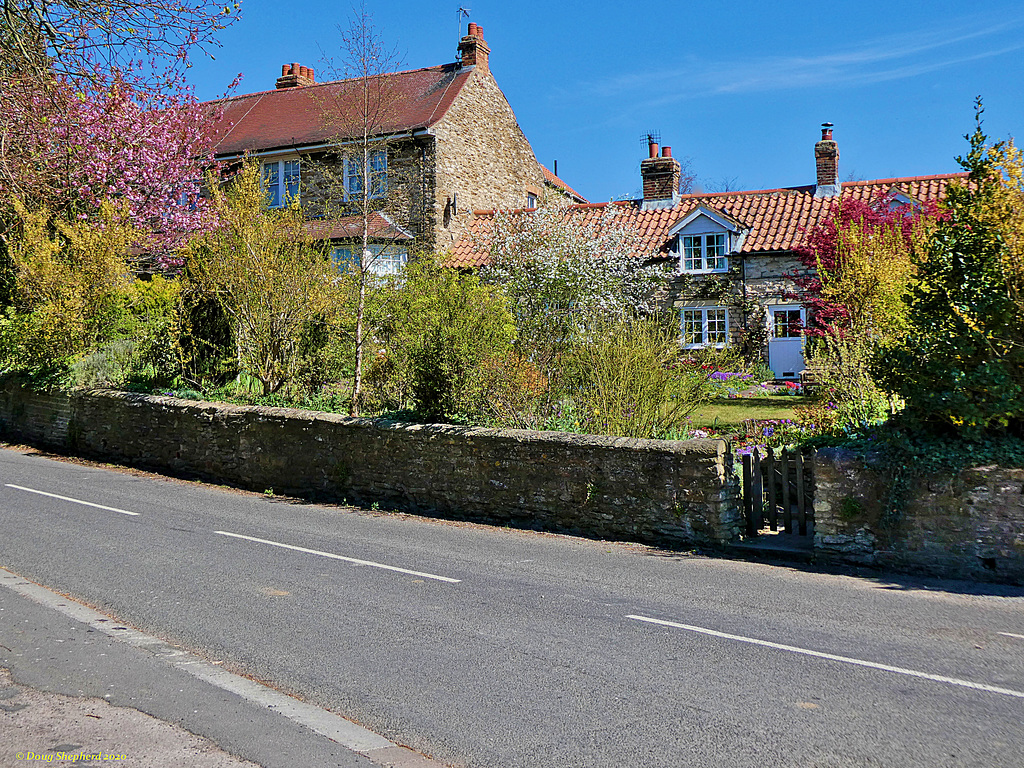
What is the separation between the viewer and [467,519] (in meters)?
12.3

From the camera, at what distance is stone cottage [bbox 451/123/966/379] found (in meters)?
29.6

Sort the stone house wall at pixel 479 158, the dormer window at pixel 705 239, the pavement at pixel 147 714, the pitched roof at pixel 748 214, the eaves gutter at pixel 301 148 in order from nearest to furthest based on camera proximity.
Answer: the pavement at pixel 147 714
the pitched roof at pixel 748 214
the dormer window at pixel 705 239
the eaves gutter at pixel 301 148
the stone house wall at pixel 479 158

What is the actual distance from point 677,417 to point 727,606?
16.7ft

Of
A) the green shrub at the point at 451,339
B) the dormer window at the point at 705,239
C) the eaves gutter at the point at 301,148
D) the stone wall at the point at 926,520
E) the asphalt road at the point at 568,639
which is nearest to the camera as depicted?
the asphalt road at the point at 568,639

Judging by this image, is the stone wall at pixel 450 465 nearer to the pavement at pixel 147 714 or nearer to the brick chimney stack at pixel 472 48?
the pavement at pixel 147 714

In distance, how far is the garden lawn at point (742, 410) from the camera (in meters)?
17.6

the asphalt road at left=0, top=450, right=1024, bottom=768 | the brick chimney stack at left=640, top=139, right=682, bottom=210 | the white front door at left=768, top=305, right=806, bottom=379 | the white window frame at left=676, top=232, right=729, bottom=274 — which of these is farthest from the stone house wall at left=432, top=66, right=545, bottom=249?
the asphalt road at left=0, top=450, right=1024, bottom=768

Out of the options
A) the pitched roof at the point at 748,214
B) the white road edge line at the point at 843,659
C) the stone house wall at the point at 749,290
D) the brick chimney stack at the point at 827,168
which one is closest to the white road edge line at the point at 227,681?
the white road edge line at the point at 843,659

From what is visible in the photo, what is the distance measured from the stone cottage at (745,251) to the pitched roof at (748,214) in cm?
4

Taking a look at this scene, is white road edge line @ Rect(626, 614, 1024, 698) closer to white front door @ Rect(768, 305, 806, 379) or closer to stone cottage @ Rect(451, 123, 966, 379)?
stone cottage @ Rect(451, 123, 966, 379)

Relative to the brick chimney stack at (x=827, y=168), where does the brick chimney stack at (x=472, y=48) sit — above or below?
above

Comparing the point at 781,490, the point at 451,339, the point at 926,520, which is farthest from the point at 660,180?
the point at 926,520

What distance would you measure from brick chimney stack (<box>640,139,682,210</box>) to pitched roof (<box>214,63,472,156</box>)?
797 cm

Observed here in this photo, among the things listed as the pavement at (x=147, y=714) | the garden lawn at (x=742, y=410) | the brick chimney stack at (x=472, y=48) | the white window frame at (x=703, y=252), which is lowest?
the pavement at (x=147, y=714)
